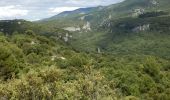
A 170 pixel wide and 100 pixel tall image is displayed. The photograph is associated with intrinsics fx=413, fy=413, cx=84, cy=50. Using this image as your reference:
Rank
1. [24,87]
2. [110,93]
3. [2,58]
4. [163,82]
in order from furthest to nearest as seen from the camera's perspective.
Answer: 1. [163,82]
2. [2,58]
3. [110,93]
4. [24,87]

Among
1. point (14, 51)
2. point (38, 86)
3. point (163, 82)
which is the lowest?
point (163, 82)

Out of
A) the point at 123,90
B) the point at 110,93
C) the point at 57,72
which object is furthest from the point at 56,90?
the point at 123,90

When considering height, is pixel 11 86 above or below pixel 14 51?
above

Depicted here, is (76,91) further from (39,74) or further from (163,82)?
(163,82)

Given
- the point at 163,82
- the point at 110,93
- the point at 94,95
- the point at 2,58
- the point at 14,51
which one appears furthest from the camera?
the point at 163,82

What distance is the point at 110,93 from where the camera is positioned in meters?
87.1

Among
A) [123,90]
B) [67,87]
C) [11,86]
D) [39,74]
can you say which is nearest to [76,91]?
[67,87]

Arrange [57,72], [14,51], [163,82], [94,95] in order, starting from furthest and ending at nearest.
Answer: [163,82] < [14,51] < [94,95] < [57,72]

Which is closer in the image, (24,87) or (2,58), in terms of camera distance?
(24,87)

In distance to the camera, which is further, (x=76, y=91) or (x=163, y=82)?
(x=163, y=82)

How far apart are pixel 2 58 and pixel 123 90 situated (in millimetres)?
45679

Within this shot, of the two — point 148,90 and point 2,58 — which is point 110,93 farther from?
point 148,90

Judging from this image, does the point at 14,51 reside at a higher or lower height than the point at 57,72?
lower

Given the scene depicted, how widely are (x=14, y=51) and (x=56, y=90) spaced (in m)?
94.4
